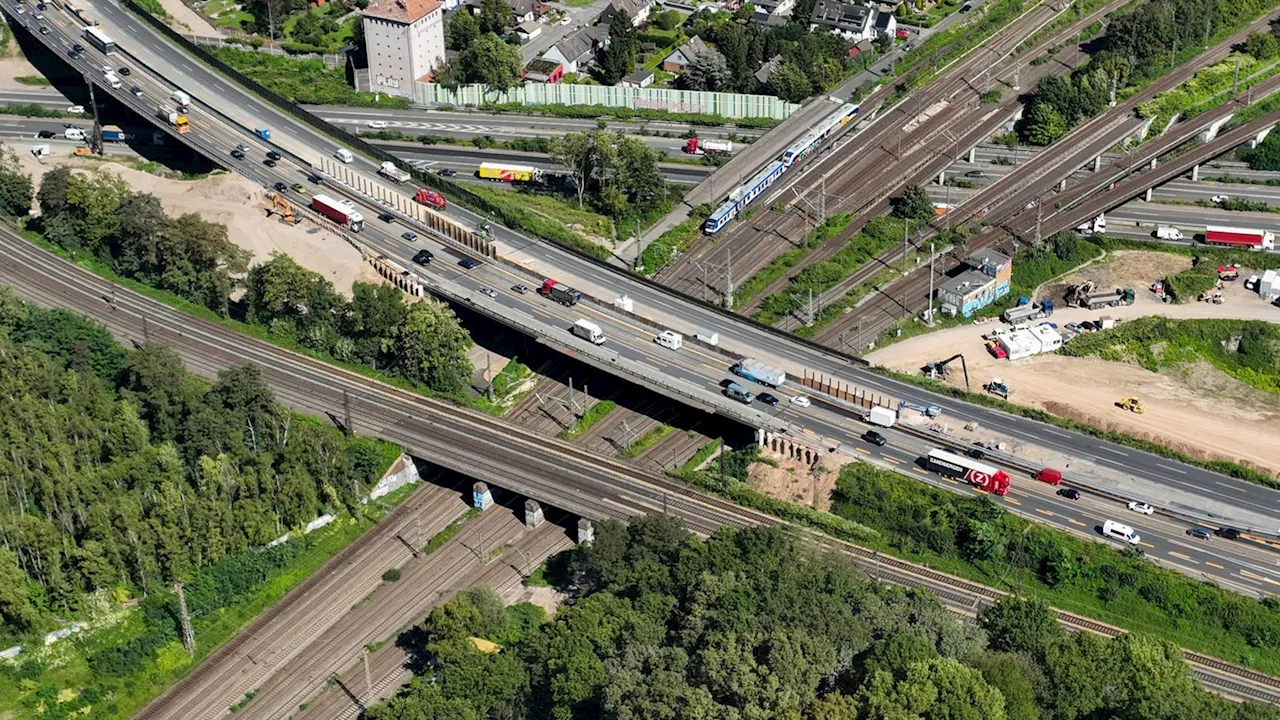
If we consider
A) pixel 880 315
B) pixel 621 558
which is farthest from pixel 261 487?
pixel 880 315

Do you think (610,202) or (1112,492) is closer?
(1112,492)

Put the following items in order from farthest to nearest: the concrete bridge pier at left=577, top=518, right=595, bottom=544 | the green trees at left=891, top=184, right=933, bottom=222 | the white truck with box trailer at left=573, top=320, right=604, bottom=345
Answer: the green trees at left=891, top=184, right=933, bottom=222 < the white truck with box trailer at left=573, top=320, right=604, bottom=345 < the concrete bridge pier at left=577, top=518, right=595, bottom=544

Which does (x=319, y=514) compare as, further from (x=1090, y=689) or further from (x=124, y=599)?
(x=1090, y=689)

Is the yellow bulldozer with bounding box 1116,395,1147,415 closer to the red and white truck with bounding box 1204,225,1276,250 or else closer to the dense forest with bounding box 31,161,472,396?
the red and white truck with bounding box 1204,225,1276,250

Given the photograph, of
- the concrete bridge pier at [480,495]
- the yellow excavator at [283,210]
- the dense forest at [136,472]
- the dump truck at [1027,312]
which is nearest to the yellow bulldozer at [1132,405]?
the dump truck at [1027,312]

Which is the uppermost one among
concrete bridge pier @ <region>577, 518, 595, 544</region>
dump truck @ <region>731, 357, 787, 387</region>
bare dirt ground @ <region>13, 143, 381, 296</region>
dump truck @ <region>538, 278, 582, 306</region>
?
bare dirt ground @ <region>13, 143, 381, 296</region>

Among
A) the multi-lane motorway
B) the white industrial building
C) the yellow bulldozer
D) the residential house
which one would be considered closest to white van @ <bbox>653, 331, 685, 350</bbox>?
the multi-lane motorway

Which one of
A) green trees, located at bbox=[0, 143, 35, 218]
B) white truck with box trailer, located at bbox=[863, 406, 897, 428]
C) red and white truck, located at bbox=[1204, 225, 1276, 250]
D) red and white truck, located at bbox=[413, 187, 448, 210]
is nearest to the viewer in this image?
white truck with box trailer, located at bbox=[863, 406, 897, 428]
